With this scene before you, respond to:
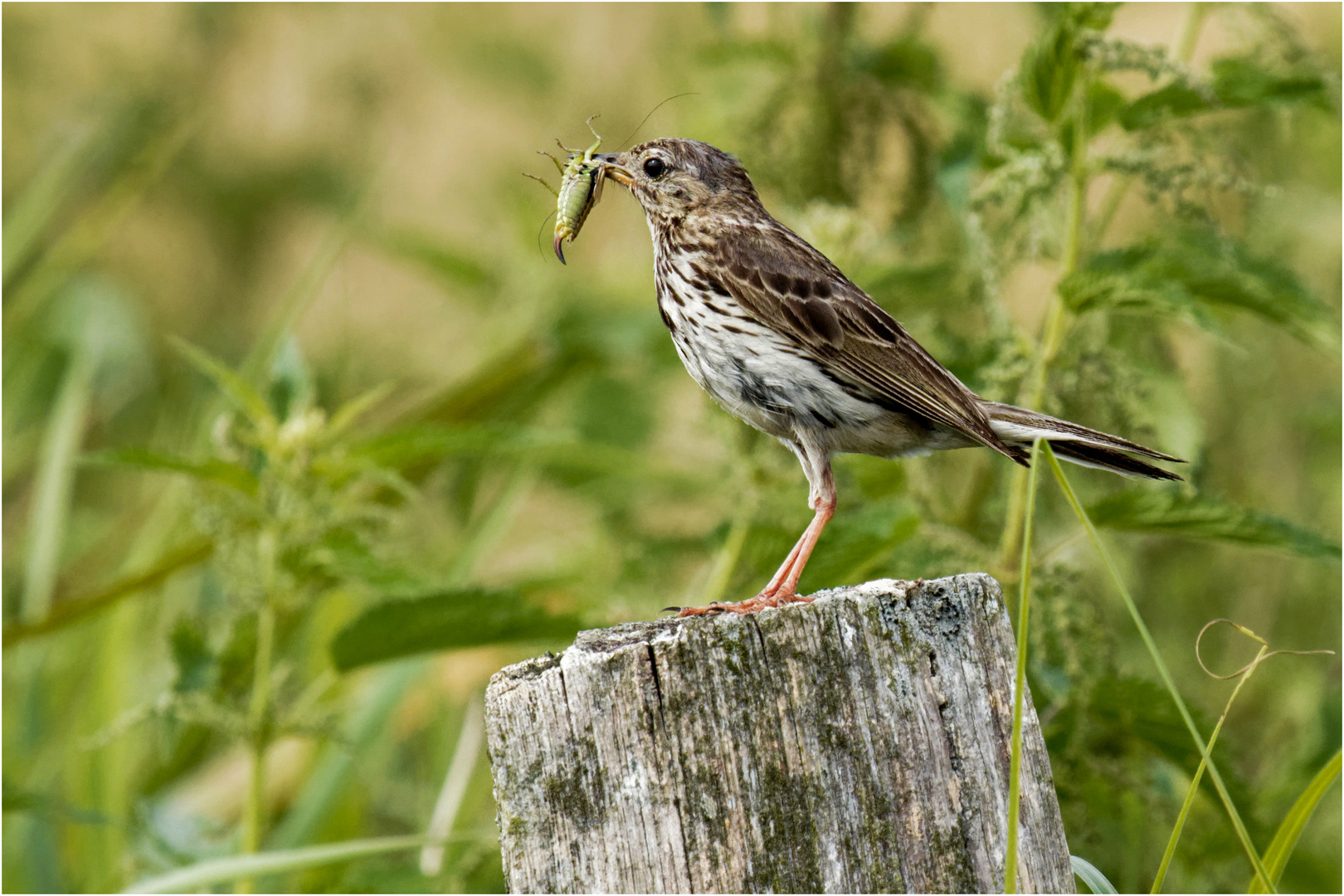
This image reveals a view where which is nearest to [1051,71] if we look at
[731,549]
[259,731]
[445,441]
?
[731,549]

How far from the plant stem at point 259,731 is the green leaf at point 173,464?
333 millimetres

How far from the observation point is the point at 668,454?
615 cm

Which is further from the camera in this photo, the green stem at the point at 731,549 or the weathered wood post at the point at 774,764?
the green stem at the point at 731,549

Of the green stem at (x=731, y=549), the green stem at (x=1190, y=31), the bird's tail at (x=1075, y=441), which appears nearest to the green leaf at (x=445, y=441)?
the green stem at (x=731, y=549)

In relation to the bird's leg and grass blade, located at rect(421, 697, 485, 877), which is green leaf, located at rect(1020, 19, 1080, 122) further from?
grass blade, located at rect(421, 697, 485, 877)

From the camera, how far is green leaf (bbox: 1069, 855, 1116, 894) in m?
2.11

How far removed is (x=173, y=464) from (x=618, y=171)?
1441mm

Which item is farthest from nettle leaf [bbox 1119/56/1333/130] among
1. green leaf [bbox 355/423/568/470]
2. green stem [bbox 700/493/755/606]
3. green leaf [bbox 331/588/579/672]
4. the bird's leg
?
green leaf [bbox 331/588/579/672]

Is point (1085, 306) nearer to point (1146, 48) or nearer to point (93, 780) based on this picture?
point (1146, 48)

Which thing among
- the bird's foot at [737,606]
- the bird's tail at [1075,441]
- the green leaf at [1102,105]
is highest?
the green leaf at [1102,105]

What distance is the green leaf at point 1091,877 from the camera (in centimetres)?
211

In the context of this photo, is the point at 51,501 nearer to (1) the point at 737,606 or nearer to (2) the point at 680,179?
(2) the point at 680,179

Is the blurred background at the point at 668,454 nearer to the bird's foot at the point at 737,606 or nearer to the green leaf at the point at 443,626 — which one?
the green leaf at the point at 443,626

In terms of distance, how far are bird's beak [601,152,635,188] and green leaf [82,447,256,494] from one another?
128 cm
